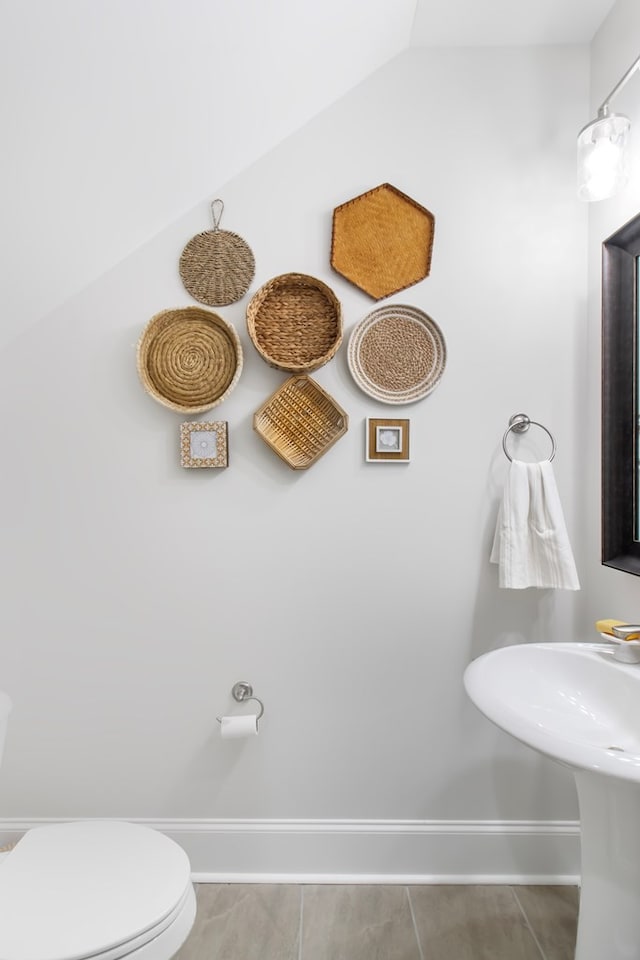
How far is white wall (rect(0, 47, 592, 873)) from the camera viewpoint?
176 cm

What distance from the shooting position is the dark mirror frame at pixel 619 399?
1581mm

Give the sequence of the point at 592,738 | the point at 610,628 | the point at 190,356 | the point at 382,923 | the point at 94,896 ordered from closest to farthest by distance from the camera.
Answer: the point at 94,896, the point at 592,738, the point at 610,628, the point at 382,923, the point at 190,356

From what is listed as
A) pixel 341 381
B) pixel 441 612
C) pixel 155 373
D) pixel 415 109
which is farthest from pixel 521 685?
pixel 415 109

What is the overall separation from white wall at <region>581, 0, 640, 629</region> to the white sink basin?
264 mm

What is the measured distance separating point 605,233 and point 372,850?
197cm

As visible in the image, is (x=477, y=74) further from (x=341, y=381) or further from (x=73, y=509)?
(x=73, y=509)

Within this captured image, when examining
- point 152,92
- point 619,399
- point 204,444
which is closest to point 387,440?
point 204,444

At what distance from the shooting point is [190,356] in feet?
5.64

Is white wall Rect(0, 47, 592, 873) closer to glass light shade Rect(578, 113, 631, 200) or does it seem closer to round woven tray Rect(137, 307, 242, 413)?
round woven tray Rect(137, 307, 242, 413)

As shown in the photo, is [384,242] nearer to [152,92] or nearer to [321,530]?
[152,92]

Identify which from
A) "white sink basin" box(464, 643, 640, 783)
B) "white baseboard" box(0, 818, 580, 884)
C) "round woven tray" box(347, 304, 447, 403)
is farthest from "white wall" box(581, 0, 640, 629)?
"white baseboard" box(0, 818, 580, 884)

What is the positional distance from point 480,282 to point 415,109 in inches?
22.2

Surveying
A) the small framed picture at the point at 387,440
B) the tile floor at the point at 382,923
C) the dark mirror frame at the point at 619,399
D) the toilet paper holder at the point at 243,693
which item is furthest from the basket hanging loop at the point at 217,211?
the tile floor at the point at 382,923

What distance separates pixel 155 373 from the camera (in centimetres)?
172
